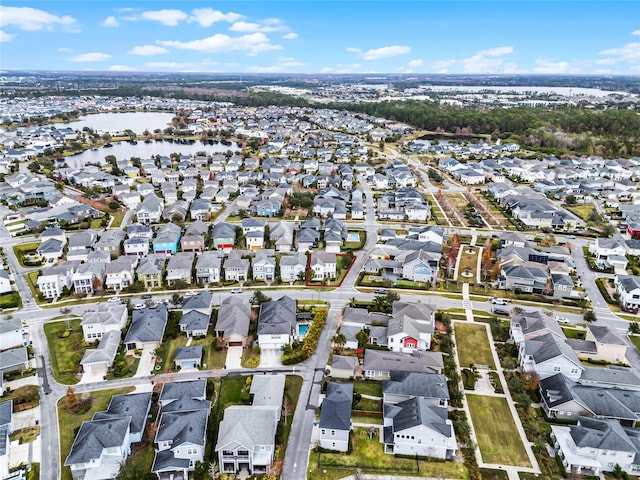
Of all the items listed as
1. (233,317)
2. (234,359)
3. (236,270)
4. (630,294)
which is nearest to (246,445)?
(234,359)

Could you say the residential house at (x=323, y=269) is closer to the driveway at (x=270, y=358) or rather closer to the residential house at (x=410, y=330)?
the residential house at (x=410, y=330)

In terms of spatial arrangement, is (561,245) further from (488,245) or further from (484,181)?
(484,181)

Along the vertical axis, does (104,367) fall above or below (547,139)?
below

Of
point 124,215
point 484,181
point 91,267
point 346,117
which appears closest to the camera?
point 91,267

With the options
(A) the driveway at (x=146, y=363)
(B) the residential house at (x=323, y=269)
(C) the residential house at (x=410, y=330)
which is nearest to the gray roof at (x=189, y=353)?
(A) the driveway at (x=146, y=363)

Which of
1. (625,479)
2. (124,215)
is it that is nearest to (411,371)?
(625,479)

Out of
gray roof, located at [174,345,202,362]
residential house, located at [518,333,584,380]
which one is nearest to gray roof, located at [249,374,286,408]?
gray roof, located at [174,345,202,362]

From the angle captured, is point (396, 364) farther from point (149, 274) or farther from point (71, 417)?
point (149, 274)
